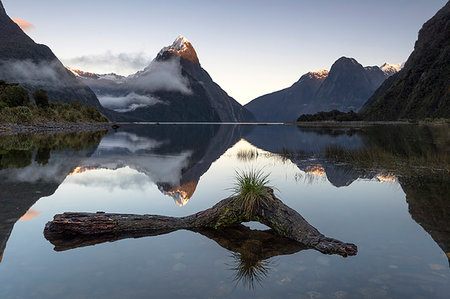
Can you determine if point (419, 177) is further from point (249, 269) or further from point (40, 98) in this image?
point (40, 98)

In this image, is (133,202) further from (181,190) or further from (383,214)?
(383,214)

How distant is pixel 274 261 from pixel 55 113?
12317cm

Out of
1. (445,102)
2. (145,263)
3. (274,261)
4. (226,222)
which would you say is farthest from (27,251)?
(445,102)

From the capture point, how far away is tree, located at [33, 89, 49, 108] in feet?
358

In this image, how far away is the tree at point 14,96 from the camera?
93.0 metres

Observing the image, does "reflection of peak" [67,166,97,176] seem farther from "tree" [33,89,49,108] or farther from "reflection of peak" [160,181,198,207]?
"tree" [33,89,49,108]

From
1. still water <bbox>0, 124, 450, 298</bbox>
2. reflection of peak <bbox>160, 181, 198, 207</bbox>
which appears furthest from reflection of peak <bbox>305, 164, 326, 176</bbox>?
→ reflection of peak <bbox>160, 181, 198, 207</bbox>

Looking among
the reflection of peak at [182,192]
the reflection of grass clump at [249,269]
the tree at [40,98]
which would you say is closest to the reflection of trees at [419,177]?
the reflection of grass clump at [249,269]

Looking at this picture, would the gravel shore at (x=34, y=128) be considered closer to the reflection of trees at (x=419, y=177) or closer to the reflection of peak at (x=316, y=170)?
the reflection of peak at (x=316, y=170)

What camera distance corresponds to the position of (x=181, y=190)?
20375 mm

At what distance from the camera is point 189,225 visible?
1269 centimetres

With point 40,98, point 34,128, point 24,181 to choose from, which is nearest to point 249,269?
point 24,181

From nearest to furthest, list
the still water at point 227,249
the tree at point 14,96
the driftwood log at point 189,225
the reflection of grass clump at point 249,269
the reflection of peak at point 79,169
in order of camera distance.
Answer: the still water at point 227,249, the reflection of grass clump at point 249,269, the driftwood log at point 189,225, the reflection of peak at point 79,169, the tree at point 14,96

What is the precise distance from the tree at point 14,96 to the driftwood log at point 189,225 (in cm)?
10085
